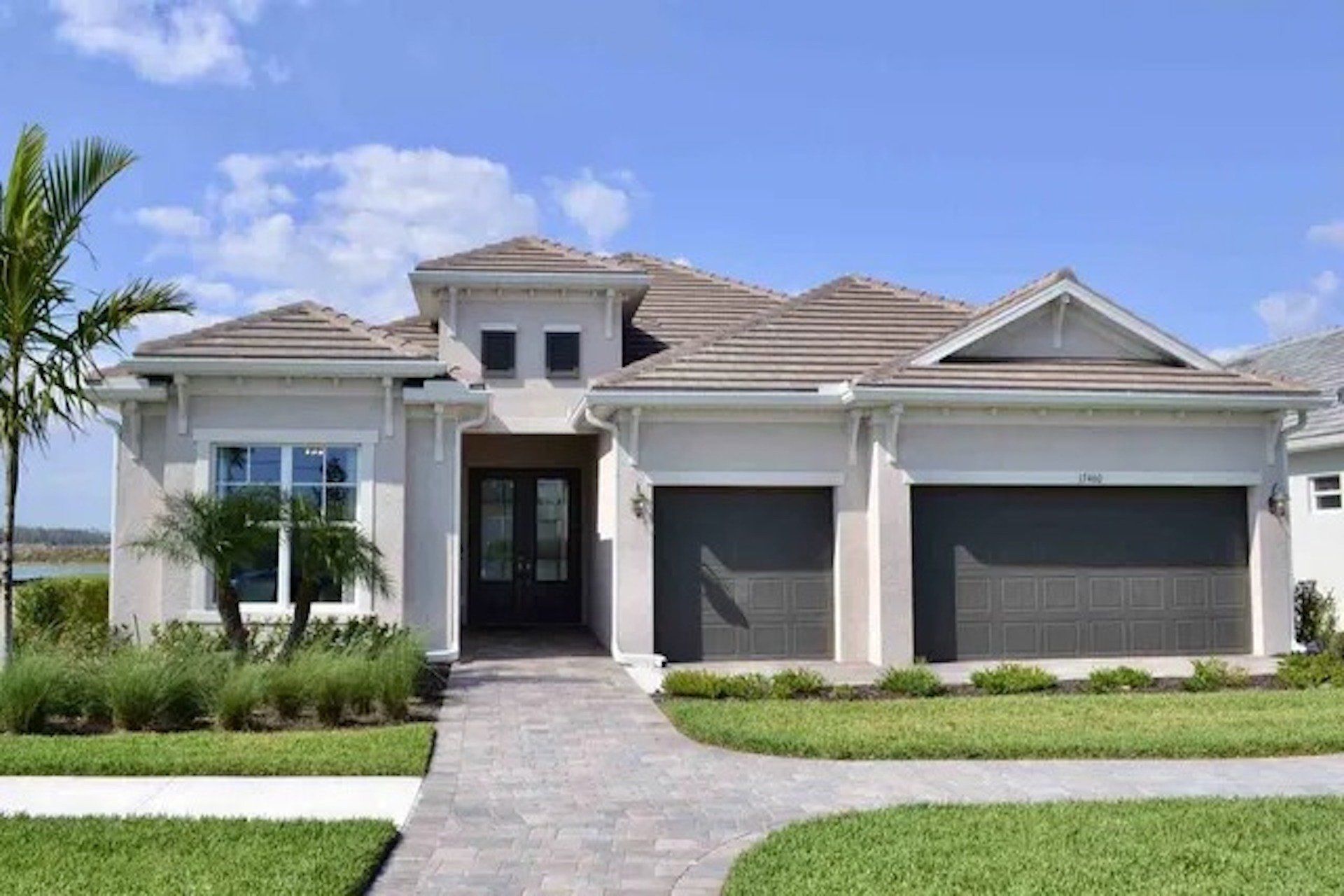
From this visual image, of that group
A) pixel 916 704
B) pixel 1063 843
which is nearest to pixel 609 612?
pixel 916 704

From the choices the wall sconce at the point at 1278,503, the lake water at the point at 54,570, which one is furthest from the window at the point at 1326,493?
the lake water at the point at 54,570

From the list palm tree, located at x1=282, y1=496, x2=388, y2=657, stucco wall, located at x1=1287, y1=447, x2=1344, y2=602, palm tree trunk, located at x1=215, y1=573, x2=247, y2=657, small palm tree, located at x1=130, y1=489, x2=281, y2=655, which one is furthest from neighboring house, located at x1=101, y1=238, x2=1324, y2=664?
stucco wall, located at x1=1287, y1=447, x2=1344, y2=602

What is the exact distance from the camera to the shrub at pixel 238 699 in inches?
403

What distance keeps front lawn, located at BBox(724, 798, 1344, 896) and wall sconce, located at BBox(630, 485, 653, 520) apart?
7.65 meters

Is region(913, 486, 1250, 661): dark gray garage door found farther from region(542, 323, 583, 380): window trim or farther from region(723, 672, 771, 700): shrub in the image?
region(542, 323, 583, 380): window trim

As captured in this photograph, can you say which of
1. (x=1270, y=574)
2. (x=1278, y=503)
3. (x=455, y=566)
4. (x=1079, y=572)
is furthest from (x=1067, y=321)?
(x=455, y=566)

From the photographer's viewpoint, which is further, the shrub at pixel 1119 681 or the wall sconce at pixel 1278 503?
the wall sconce at pixel 1278 503

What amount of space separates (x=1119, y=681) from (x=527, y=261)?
10.8 m

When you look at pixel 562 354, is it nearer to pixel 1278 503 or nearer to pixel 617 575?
pixel 617 575

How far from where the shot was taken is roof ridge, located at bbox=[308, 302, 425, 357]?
14.6 meters

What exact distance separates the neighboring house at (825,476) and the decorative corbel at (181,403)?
39 mm

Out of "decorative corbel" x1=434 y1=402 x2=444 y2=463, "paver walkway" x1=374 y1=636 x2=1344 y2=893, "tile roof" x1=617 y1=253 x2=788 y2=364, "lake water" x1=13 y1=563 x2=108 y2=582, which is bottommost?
"paver walkway" x1=374 y1=636 x2=1344 y2=893

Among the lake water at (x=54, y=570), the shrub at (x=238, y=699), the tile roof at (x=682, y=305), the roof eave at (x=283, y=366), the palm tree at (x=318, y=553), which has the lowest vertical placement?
the shrub at (x=238, y=699)

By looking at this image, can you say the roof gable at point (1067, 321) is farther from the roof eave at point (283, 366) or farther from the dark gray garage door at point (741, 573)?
the roof eave at point (283, 366)
